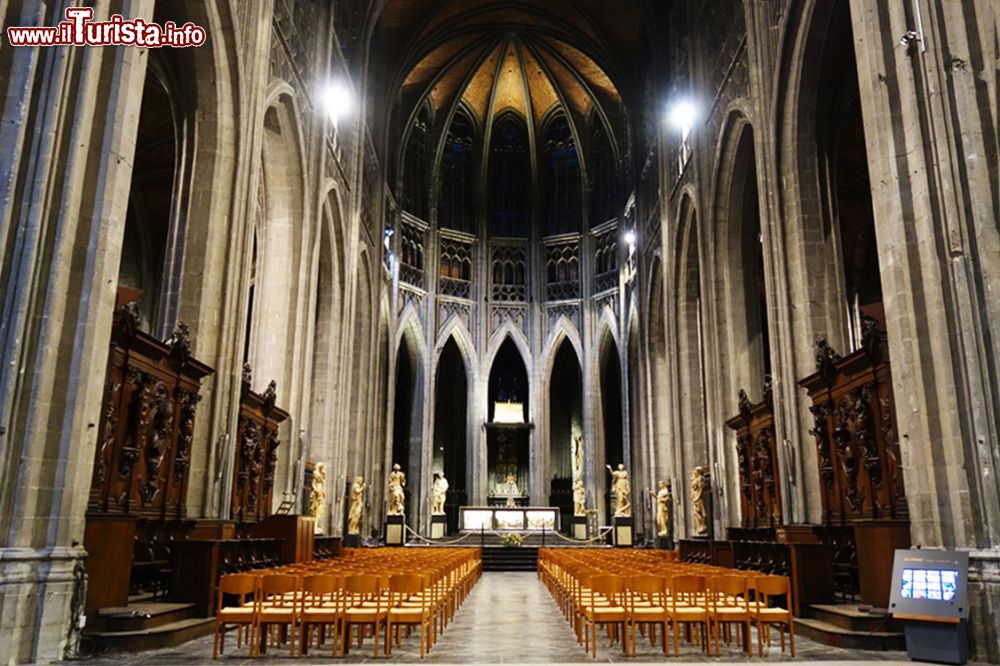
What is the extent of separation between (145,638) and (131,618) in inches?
9.3

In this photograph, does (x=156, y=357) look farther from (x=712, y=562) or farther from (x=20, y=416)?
(x=712, y=562)

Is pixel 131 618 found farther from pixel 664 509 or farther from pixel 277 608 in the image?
pixel 664 509

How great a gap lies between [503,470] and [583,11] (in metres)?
19.7

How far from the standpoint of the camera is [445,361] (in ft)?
125

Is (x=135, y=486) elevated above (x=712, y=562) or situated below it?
above

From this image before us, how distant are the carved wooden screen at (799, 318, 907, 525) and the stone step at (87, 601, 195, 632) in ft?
28.5

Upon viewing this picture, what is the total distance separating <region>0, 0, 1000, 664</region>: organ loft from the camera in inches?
278

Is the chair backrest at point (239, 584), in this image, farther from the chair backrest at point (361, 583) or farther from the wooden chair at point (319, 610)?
the chair backrest at point (361, 583)

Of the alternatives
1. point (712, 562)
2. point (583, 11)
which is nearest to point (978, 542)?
point (712, 562)

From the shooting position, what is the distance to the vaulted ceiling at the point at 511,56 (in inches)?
1169

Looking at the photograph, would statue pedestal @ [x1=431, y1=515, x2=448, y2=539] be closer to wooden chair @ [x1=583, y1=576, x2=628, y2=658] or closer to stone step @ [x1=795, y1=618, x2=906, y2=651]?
stone step @ [x1=795, y1=618, x2=906, y2=651]

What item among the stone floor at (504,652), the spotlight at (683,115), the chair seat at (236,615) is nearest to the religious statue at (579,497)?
the spotlight at (683,115)

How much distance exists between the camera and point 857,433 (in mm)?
10695

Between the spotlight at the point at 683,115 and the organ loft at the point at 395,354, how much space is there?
0.80 feet
